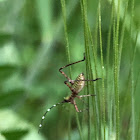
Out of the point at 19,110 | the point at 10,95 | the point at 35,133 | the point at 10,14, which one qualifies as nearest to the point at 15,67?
the point at 10,95

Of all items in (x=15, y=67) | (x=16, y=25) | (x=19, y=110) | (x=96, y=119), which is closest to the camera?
(x=96, y=119)

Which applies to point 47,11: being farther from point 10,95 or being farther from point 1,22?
point 10,95

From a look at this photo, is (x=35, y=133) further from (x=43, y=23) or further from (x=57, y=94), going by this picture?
(x=43, y=23)

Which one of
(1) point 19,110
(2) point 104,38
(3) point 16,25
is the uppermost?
(3) point 16,25

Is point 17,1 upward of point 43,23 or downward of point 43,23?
upward

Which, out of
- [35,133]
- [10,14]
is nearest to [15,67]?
[35,133]

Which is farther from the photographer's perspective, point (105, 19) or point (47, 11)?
point (47, 11)

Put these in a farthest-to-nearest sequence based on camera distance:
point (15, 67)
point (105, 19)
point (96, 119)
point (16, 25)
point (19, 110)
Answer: point (16, 25) → point (19, 110) → point (15, 67) → point (105, 19) → point (96, 119)
